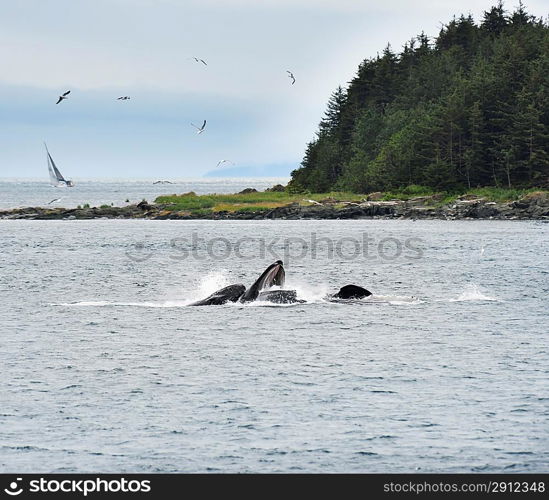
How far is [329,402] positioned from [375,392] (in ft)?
5.08

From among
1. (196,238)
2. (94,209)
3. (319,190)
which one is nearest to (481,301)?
(196,238)

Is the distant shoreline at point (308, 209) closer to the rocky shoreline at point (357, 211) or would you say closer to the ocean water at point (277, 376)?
the rocky shoreline at point (357, 211)

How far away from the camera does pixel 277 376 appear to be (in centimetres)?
2441

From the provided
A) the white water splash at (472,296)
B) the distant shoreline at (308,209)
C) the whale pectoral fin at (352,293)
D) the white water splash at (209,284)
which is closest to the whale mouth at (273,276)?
the whale pectoral fin at (352,293)

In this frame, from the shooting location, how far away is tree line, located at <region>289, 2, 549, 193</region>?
119500 millimetres

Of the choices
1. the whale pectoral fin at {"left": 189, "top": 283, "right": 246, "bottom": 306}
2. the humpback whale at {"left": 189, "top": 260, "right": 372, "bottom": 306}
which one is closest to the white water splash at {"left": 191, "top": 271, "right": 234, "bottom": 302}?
the whale pectoral fin at {"left": 189, "top": 283, "right": 246, "bottom": 306}

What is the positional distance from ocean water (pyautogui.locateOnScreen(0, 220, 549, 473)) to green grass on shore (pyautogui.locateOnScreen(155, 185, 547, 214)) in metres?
64.3

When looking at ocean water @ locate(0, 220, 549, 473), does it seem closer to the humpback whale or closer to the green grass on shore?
the humpback whale

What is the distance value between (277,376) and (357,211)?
A: 96.1 metres

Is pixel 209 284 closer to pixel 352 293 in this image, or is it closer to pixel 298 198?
pixel 352 293

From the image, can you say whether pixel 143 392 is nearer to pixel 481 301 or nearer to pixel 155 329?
pixel 155 329

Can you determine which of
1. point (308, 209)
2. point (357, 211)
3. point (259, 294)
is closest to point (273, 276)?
point (259, 294)

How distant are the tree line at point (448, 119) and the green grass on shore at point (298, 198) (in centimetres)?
177

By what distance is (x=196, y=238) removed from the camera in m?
91.4
